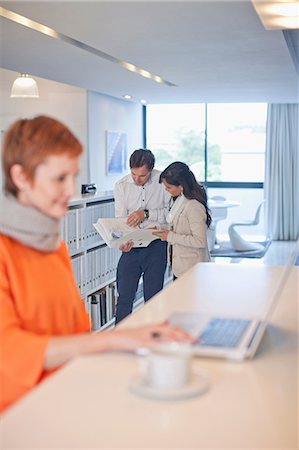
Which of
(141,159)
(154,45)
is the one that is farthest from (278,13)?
(154,45)

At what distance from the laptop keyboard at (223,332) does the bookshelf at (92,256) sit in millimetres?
2833

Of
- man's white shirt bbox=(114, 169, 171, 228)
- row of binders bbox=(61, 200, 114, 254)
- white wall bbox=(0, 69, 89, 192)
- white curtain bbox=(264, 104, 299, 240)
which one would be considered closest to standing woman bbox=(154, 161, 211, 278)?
man's white shirt bbox=(114, 169, 171, 228)

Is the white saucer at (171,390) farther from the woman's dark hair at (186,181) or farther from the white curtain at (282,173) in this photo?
the white curtain at (282,173)

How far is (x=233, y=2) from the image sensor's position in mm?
3588

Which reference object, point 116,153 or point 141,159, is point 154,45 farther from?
point 116,153

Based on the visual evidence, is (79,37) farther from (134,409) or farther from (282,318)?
(134,409)

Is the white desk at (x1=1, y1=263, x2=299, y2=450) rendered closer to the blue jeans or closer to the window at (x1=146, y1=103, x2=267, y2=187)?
the blue jeans

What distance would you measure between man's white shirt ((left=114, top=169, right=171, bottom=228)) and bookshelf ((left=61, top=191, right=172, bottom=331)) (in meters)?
0.27

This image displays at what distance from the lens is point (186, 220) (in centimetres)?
422

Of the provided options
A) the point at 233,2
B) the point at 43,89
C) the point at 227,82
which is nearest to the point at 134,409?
the point at 233,2

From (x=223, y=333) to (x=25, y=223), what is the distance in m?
0.55

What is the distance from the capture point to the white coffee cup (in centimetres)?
137

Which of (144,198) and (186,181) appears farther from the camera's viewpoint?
(144,198)

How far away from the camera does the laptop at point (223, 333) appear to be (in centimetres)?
Answer: 159
